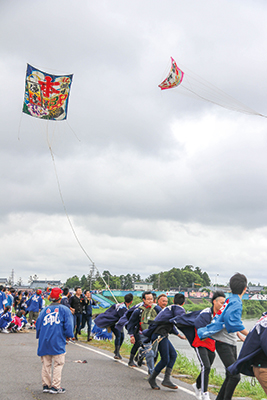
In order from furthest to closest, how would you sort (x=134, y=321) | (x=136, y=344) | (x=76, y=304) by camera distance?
(x=76, y=304)
(x=136, y=344)
(x=134, y=321)

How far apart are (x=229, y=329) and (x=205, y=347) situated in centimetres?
144

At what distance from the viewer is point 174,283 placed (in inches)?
Answer: 5704

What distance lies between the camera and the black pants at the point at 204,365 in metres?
5.66

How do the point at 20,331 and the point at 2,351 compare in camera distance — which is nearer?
the point at 2,351

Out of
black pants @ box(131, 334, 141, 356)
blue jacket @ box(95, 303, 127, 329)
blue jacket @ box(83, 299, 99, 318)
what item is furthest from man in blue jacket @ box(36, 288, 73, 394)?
blue jacket @ box(83, 299, 99, 318)

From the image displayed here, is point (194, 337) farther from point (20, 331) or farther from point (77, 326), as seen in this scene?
point (20, 331)

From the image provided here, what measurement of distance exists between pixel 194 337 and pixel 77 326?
294 inches

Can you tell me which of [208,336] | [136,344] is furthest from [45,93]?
[208,336]

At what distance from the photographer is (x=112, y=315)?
9.73 metres

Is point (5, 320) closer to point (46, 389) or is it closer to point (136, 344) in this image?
point (136, 344)

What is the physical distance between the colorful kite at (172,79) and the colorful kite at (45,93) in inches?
187

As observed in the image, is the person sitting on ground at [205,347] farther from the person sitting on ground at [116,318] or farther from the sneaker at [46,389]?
the person sitting on ground at [116,318]

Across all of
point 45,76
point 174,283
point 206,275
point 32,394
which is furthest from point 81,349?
point 206,275

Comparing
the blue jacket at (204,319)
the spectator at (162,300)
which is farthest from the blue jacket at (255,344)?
the spectator at (162,300)
